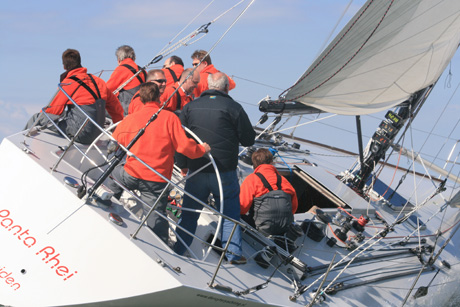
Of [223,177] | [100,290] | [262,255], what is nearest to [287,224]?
[262,255]

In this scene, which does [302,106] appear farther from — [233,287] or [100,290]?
[100,290]

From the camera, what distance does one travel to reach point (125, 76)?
652cm

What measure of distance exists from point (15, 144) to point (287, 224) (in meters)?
2.69

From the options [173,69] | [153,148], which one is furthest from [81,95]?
[173,69]

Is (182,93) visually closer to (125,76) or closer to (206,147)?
(125,76)

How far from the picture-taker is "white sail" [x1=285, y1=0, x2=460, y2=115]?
22.3 ft

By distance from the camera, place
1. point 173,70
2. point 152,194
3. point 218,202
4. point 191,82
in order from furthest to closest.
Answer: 1. point 173,70
2. point 191,82
3. point 218,202
4. point 152,194

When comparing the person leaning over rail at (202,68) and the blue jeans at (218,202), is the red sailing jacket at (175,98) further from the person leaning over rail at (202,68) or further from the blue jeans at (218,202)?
the blue jeans at (218,202)

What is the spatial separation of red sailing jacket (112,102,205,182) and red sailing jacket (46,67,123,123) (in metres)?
1.02

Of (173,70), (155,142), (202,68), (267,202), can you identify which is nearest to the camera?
(155,142)

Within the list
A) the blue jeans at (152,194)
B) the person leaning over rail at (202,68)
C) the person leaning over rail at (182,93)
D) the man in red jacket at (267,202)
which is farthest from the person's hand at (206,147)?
the person leaning over rail at (202,68)

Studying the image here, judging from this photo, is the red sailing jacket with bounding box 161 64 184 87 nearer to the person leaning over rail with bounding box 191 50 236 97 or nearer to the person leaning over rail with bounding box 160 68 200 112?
the person leaning over rail with bounding box 191 50 236 97

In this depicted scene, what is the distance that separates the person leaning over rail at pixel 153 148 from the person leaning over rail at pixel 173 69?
1.90 m

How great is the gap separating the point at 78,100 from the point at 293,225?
8.04ft
